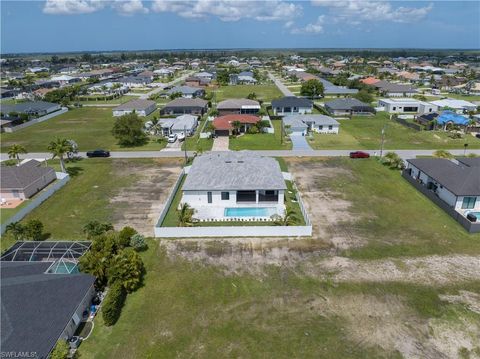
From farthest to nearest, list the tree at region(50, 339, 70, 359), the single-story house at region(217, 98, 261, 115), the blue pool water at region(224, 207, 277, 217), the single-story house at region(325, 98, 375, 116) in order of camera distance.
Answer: the single-story house at region(325, 98, 375, 116)
the single-story house at region(217, 98, 261, 115)
the blue pool water at region(224, 207, 277, 217)
the tree at region(50, 339, 70, 359)

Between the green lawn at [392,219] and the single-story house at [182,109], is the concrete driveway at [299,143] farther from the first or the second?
the single-story house at [182,109]

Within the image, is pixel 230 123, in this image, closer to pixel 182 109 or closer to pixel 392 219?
pixel 182 109

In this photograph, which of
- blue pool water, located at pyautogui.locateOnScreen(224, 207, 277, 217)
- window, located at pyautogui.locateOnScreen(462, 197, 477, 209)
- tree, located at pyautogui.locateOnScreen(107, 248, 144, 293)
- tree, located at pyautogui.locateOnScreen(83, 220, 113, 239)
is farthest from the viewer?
blue pool water, located at pyautogui.locateOnScreen(224, 207, 277, 217)

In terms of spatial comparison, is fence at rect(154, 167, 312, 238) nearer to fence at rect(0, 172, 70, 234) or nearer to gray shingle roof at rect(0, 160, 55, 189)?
fence at rect(0, 172, 70, 234)

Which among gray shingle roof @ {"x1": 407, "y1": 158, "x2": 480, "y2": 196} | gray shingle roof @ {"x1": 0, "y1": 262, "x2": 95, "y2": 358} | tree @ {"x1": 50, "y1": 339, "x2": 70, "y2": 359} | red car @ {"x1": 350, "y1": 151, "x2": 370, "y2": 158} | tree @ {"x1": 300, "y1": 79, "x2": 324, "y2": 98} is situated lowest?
red car @ {"x1": 350, "y1": 151, "x2": 370, "y2": 158}

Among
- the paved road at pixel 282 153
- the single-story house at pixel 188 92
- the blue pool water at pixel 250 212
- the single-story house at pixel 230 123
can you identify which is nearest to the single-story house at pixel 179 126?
the single-story house at pixel 230 123

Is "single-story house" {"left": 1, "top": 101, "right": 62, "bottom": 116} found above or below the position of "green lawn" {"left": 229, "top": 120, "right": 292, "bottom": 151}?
above

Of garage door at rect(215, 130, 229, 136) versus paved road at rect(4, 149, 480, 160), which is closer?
paved road at rect(4, 149, 480, 160)

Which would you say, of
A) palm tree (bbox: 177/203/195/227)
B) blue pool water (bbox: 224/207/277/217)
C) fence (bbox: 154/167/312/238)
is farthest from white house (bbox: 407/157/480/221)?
palm tree (bbox: 177/203/195/227)
